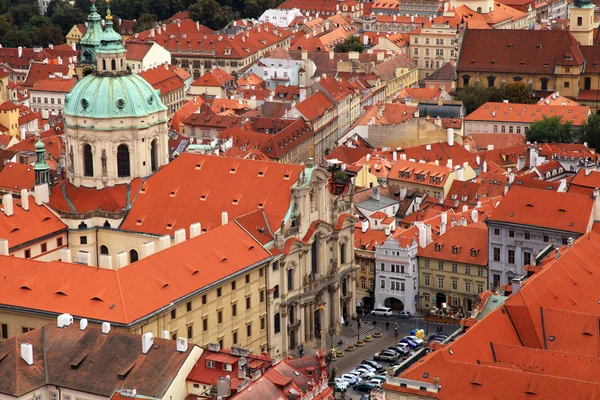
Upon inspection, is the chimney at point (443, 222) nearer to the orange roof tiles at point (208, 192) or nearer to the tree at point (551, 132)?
the orange roof tiles at point (208, 192)

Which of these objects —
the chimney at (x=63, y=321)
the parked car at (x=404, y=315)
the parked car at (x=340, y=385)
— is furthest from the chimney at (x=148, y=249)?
the parked car at (x=404, y=315)

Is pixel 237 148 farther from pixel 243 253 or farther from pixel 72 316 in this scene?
pixel 72 316

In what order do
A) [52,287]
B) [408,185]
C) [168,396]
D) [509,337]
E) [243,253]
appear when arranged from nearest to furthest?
[168,396] → [509,337] → [52,287] → [243,253] → [408,185]

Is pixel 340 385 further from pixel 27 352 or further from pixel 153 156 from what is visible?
pixel 153 156

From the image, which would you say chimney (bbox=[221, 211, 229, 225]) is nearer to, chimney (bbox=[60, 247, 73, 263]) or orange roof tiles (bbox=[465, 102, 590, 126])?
chimney (bbox=[60, 247, 73, 263])

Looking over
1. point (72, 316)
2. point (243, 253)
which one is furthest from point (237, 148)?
point (72, 316)

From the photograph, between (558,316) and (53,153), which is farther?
(53,153)

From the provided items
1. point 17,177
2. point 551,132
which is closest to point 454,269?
point 17,177
